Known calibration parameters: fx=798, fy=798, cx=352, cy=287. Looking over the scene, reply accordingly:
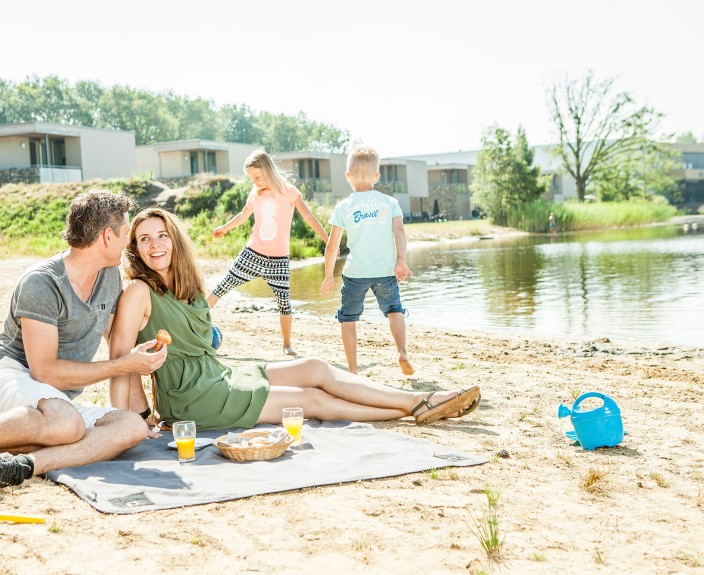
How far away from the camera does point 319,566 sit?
245 cm

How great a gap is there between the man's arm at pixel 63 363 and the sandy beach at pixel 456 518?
0.51 m

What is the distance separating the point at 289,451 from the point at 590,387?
248 centimetres

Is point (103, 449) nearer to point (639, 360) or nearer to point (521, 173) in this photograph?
point (639, 360)

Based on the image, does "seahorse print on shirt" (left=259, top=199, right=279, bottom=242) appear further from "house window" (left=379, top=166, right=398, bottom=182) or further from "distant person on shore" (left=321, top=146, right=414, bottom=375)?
"house window" (left=379, top=166, right=398, bottom=182)

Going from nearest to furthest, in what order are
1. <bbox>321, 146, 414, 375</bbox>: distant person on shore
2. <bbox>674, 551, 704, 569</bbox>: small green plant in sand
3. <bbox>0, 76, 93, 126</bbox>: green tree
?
1. <bbox>674, 551, 704, 569</bbox>: small green plant in sand
2. <bbox>321, 146, 414, 375</bbox>: distant person on shore
3. <bbox>0, 76, 93, 126</bbox>: green tree

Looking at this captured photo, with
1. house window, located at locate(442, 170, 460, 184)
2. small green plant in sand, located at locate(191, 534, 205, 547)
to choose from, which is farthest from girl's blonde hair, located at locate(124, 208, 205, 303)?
house window, located at locate(442, 170, 460, 184)

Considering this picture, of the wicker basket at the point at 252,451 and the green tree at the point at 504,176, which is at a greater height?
the green tree at the point at 504,176

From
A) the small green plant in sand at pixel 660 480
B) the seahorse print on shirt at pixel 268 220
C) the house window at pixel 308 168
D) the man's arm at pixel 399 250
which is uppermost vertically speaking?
the house window at pixel 308 168

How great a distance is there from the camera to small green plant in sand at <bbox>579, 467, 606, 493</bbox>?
10.5ft

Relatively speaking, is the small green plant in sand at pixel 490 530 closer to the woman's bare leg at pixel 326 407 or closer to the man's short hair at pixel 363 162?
the woman's bare leg at pixel 326 407

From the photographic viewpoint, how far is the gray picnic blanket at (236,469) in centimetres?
313

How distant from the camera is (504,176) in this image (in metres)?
44.9

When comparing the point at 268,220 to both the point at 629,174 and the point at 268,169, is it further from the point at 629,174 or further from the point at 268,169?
the point at 629,174

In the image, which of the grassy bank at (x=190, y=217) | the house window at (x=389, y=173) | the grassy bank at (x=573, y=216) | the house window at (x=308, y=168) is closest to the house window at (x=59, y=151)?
the grassy bank at (x=190, y=217)
